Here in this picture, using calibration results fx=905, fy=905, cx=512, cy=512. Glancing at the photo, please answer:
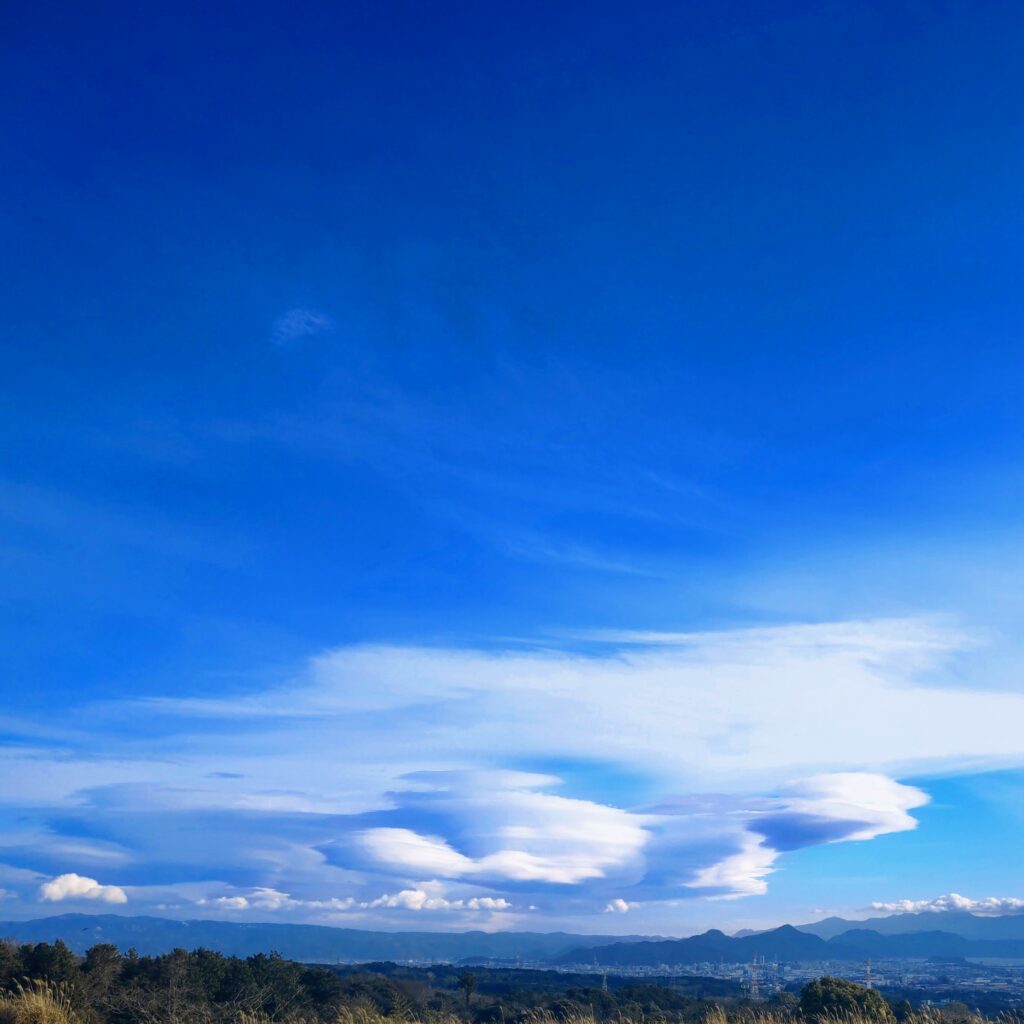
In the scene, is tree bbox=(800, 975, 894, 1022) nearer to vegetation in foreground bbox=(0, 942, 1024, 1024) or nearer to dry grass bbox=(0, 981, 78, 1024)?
vegetation in foreground bbox=(0, 942, 1024, 1024)

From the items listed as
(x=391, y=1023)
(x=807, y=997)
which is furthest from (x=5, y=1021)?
(x=807, y=997)

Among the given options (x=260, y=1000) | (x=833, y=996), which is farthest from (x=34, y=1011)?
(x=833, y=996)

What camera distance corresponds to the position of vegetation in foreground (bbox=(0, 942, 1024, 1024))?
20.2 m

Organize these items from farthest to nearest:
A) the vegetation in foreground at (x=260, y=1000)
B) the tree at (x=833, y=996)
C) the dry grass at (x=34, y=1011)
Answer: the tree at (x=833, y=996)
the vegetation in foreground at (x=260, y=1000)
the dry grass at (x=34, y=1011)

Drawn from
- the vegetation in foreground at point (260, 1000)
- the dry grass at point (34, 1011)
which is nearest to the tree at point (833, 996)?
the vegetation in foreground at point (260, 1000)

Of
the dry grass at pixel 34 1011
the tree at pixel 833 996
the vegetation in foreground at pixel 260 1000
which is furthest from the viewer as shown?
the tree at pixel 833 996

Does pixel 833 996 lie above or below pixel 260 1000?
below

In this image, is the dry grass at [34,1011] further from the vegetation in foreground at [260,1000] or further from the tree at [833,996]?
the tree at [833,996]

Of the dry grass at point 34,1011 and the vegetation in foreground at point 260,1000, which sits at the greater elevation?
the dry grass at point 34,1011

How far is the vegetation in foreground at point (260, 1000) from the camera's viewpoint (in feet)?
66.2

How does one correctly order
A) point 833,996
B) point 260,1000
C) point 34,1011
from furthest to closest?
point 833,996 < point 260,1000 < point 34,1011

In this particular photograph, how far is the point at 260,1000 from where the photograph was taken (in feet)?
102

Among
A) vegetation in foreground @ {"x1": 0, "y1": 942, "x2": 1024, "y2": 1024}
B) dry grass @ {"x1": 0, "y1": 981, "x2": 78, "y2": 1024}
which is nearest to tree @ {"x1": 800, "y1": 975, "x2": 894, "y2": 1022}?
vegetation in foreground @ {"x1": 0, "y1": 942, "x2": 1024, "y2": 1024}

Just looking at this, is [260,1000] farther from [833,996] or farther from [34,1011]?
[833,996]
